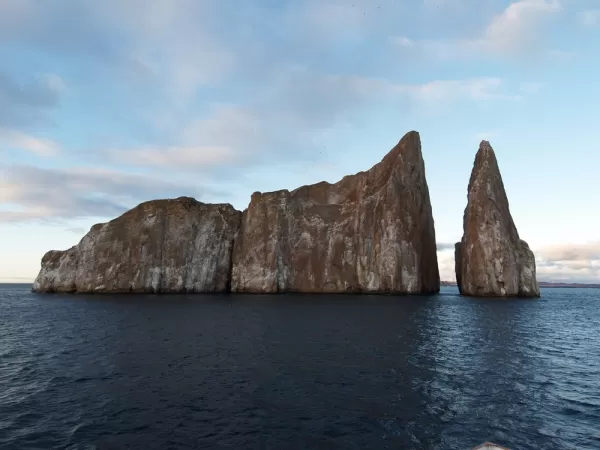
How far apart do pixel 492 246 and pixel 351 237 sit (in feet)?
108

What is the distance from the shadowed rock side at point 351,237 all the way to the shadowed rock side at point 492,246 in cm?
1205

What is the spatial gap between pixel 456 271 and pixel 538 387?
90380 millimetres

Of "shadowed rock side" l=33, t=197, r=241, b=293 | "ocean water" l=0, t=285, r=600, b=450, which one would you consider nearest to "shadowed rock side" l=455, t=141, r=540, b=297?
"ocean water" l=0, t=285, r=600, b=450

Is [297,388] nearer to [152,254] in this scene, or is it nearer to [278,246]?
[278,246]

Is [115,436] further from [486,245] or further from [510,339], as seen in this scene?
[486,245]

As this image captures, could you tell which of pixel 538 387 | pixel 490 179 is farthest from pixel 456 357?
pixel 490 179

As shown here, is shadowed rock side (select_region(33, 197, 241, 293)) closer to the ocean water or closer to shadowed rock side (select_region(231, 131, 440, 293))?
shadowed rock side (select_region(231, 131, 440, 293))

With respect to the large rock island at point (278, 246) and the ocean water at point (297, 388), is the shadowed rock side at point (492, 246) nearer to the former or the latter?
the large rock island at point (278, 246)

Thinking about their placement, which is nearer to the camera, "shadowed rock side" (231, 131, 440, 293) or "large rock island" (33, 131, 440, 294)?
"shadowed rock side" (231, 131, 440, 293)

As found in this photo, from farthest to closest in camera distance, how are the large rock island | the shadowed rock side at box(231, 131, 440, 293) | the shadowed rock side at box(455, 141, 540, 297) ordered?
the large rock island
the shadowed rock side at box(231, 131, 440, 293)
the shadowed rock side at box(455, 141, 540, 297)

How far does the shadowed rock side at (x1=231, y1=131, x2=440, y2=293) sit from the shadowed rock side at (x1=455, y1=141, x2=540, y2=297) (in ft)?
39.5

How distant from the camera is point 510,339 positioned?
35.8m

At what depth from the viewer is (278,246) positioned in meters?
104

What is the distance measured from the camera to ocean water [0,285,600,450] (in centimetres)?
1485
